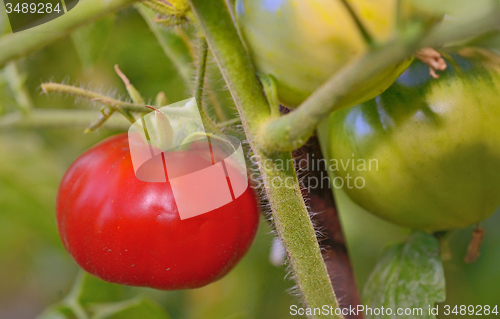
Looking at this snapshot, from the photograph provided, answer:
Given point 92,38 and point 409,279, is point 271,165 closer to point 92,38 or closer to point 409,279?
point 409,279

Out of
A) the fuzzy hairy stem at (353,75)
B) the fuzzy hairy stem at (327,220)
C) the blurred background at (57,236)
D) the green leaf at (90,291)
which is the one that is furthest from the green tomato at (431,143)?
the green leaf at (90,291)

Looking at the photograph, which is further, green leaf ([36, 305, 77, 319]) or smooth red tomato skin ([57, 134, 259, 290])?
green leaf ([36, 305, 77, 319])

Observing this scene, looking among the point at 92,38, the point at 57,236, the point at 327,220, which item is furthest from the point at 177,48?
the point at 57,236

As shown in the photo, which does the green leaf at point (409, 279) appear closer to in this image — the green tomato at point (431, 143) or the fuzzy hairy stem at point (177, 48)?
the green tomato at point (431, 143)

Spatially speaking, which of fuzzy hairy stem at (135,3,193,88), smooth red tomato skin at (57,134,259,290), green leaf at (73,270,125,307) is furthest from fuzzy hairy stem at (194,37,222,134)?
green leaf at (73,270,125,307)

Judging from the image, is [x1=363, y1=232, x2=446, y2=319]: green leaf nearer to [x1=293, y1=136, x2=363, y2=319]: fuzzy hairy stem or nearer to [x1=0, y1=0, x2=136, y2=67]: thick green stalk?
[x1=293, y1=136, x2=363, y2=319]: fuzzy hairy stem
